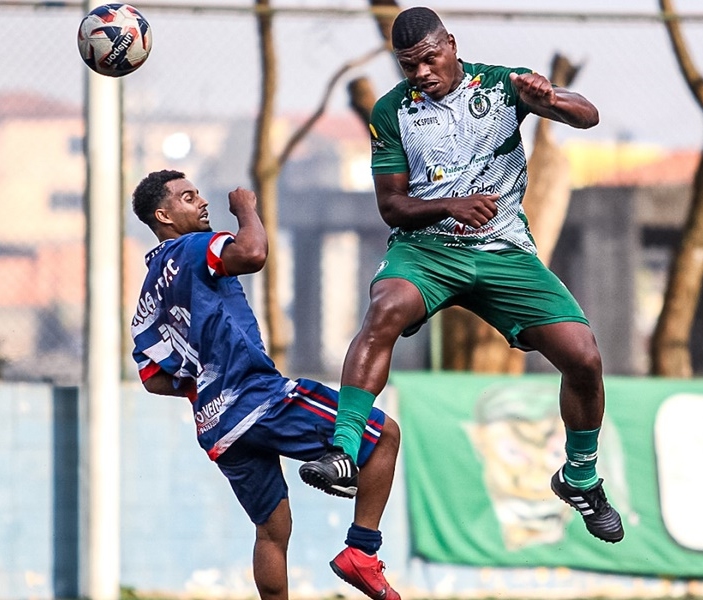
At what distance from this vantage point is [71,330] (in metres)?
10.6

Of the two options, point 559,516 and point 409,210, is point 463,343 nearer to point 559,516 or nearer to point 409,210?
point 559,516

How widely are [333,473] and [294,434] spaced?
31.6 inches

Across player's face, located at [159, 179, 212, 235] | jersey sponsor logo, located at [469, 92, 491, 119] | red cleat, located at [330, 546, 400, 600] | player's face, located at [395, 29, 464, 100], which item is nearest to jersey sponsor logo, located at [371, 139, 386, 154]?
player's face, located at [395, 29, 464, 100]

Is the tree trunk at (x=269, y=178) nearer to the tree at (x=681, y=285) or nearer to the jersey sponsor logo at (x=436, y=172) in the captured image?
the tree at (x=681, y=285)

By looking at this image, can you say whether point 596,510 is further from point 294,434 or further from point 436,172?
point 436,172

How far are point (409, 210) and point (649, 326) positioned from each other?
17.3ft

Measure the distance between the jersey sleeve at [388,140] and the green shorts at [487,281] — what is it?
1.16ft

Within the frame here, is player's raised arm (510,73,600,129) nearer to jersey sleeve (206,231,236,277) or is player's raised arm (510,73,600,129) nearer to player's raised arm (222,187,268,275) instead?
player's raised arm (222,187,268,275)

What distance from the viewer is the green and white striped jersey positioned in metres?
6.50

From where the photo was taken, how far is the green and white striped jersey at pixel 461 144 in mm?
6496

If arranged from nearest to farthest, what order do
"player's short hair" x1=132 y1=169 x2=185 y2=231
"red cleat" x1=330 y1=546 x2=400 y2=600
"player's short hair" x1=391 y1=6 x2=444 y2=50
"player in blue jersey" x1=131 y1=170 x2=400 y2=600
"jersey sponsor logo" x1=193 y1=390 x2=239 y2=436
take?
"player's short hair" x1=391 y1=6 x2=444 y2=50 → "red cleat" x1=330 y1=546 x2=400 y2=600 → "player in blue jersey" x1=131 y1=170 x2=400 y2=600 → "jersey sponsor logo" x1=193 y1=390 x2=239 y2=436 → "player's short hair" x1=132 y1=169 x2=185 y2=231

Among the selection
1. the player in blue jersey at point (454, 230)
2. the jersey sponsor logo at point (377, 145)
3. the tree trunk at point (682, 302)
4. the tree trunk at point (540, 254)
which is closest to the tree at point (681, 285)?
the tree trunk at point (682, 302)

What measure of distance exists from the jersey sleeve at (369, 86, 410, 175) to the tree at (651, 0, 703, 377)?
5091mm

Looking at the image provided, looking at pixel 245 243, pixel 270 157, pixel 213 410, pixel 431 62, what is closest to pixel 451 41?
pixel 431 62
